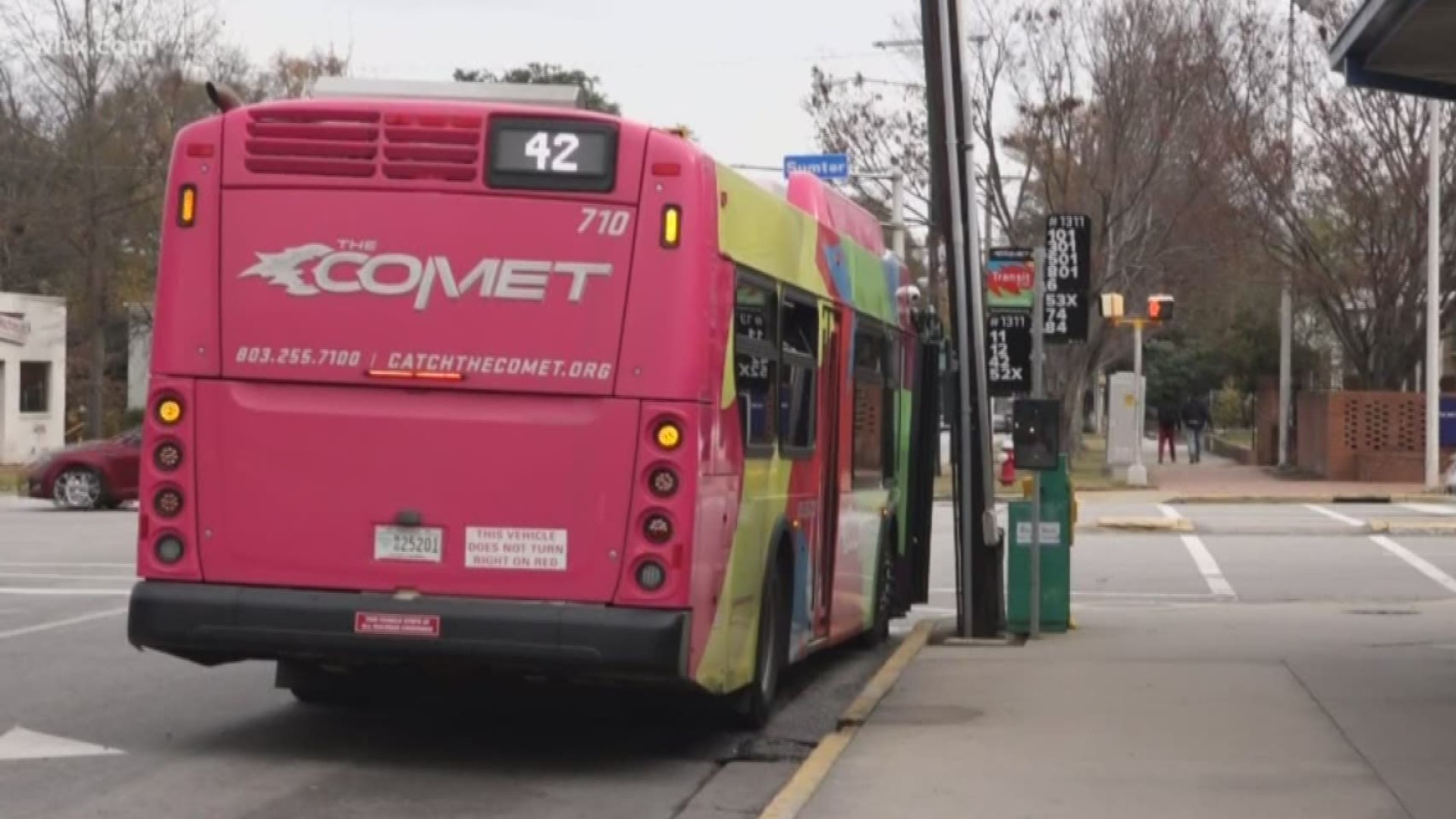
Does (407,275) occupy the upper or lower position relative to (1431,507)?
upper

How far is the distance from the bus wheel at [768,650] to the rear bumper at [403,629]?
70.2 inches

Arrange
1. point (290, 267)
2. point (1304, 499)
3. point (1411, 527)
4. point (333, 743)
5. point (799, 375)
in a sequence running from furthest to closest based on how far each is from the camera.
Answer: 1. point (1304, 499)
2. point (1411, 527)
3. point (799, 375)
4. point (333, 743)
5. point (290, 267)

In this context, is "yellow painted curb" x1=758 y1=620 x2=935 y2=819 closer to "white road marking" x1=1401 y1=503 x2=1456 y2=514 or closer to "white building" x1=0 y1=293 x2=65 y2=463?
"white road marking" x1=1401 y1=503 x2=1456 y2=514

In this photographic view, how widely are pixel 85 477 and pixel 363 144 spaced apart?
25098mm

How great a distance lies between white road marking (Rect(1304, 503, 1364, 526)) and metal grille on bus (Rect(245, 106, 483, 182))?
78.1 feet

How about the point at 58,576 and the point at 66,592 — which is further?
the point at 58,576

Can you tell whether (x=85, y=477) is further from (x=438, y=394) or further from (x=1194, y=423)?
(x=1194, y=423)

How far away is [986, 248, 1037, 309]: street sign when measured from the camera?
1738cm

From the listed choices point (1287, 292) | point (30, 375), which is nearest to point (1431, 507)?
point (1287, 292)

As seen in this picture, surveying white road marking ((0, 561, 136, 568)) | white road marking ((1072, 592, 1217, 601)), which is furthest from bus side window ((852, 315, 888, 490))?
white road marking ((0, 561, 136, 568))

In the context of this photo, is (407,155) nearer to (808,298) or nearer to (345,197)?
(345,197)

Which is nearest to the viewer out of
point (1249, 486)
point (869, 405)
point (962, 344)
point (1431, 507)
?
point (869, 405)

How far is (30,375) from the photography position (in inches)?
2126

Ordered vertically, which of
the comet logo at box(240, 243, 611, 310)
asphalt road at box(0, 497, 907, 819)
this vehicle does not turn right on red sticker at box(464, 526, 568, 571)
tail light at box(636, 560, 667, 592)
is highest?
the comet logo at box(240, 243, 611, 310)
